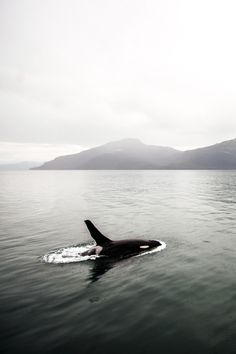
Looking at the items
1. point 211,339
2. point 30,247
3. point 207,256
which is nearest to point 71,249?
point 30,247

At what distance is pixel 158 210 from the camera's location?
47031 mm

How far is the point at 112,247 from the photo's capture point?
2152 centimetres

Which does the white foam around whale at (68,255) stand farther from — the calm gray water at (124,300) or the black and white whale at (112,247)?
the calm gray water at (124,300)

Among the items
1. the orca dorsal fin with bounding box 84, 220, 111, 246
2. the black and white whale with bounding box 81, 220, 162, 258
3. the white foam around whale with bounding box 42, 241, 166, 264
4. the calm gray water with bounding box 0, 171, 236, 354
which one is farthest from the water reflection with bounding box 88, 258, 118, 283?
the orca dorsal fin with bounding box 84, 220, 111, 246

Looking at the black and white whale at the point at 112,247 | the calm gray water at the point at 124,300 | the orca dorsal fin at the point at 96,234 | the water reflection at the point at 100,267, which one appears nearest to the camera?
the calm gray water at the point at 124,300

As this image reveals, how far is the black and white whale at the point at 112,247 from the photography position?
69.6ft

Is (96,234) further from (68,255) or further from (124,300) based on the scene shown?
(124,300)

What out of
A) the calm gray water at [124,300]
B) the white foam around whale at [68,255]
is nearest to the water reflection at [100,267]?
the calm gray water at [124,300]

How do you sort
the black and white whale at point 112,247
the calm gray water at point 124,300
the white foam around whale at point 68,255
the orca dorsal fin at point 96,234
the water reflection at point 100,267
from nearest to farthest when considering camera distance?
the calm gray water at point 124,300
the water reflection at point 100,267
the white foam around whale at point 68,255
the black and white whale at point 112,247
the orca dorsal fin at point 96,234

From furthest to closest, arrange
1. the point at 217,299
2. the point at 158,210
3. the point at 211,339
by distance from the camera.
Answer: the point at 158,210
the point at 217,299
the point at 211,339

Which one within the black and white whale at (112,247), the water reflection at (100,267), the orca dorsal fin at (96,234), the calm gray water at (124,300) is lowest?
the calm gray water at (124,300)

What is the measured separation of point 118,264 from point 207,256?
682cm

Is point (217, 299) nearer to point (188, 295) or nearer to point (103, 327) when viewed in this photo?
point (188, 295)

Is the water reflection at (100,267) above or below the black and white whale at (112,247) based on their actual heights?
below
